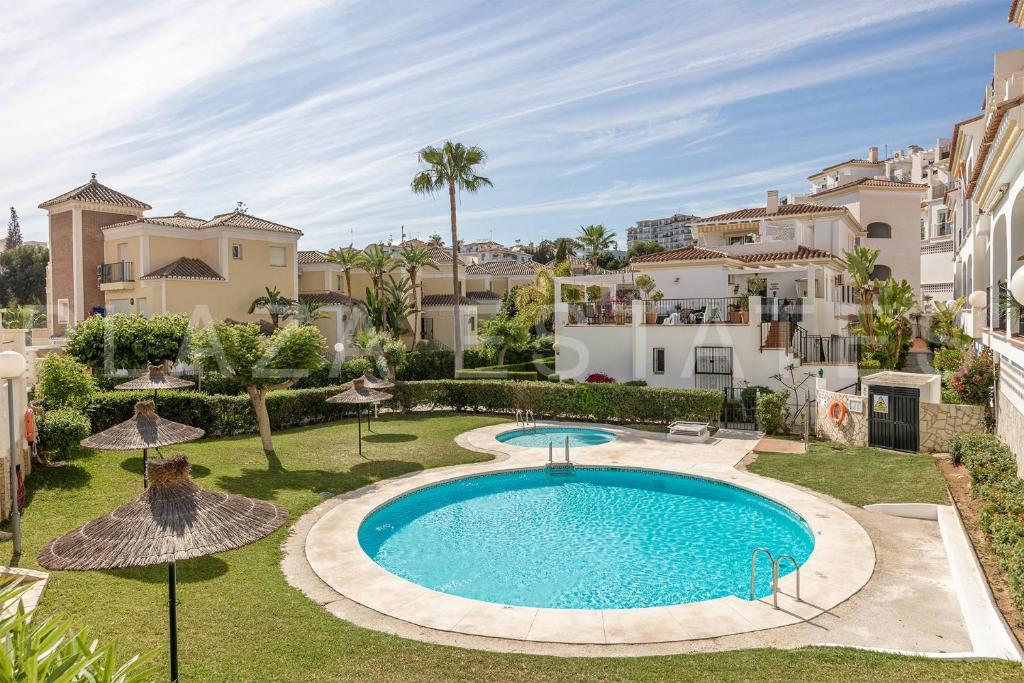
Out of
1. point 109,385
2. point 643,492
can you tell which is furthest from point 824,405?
point 109,385

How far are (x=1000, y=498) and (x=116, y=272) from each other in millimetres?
40149

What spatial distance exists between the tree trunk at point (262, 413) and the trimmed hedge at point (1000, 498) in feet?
57.4

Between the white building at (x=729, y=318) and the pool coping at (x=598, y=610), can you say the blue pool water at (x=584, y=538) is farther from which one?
the white building at (x=729, y=318)

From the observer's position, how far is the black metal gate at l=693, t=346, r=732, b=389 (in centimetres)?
2617

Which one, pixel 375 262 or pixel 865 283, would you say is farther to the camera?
pixel 375 262

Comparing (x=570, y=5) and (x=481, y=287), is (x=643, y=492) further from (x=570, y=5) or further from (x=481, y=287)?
(x=481, y=287)

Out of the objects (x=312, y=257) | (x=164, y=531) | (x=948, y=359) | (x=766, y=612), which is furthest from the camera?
(x=312, y=257)

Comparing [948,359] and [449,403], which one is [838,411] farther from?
[449,403]

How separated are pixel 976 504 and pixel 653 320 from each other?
51.2ft

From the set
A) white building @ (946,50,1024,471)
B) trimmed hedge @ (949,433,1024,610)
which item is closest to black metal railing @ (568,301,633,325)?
white building @ (946,50,1024,471)

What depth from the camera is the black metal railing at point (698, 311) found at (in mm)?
26062

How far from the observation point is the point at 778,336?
2527 centimetres

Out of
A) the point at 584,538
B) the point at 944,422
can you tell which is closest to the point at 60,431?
the point at 584,538

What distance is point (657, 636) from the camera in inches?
350
